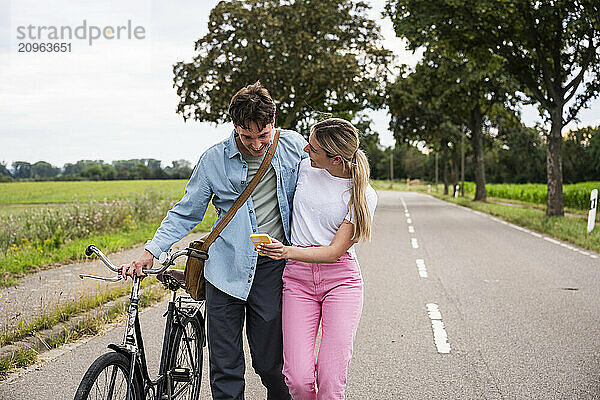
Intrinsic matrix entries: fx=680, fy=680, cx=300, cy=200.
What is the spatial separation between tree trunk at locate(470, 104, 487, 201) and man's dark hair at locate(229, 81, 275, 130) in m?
36.1

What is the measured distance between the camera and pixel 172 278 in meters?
3.61

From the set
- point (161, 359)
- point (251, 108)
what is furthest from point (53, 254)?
point (251, 108)

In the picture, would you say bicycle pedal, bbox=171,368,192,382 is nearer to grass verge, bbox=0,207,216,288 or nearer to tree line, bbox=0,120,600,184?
tree line, bbox=0,120,600,184

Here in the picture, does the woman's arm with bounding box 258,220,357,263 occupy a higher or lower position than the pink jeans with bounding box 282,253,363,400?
higher

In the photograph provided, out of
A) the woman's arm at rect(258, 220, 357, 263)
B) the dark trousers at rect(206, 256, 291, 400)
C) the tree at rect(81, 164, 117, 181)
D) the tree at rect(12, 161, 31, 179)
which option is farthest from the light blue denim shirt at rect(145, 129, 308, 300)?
the tree at rect(81, 164, 117, 181)

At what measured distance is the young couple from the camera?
136 inches

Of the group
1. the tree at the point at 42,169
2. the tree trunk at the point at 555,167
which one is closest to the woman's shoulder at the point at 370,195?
the tree at the point at 42,169

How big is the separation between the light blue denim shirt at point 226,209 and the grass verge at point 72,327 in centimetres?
245

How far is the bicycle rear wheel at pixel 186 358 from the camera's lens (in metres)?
3.73

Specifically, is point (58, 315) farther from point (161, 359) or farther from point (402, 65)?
point (402, 65)

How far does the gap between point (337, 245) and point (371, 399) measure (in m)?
1.65

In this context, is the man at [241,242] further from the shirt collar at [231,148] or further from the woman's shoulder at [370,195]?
the woman's shoulder at [370,195]

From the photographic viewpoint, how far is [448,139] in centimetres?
4628

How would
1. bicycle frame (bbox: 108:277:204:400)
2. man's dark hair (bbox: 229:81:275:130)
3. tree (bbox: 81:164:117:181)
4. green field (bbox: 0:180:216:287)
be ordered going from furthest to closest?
tree (bbox: 81:164:117:181), green field (bbox: 0:180:216:287), man's dark hair (bbox: 229:81:275:130), bicycle frame (bbox: 108:277:204:400)
